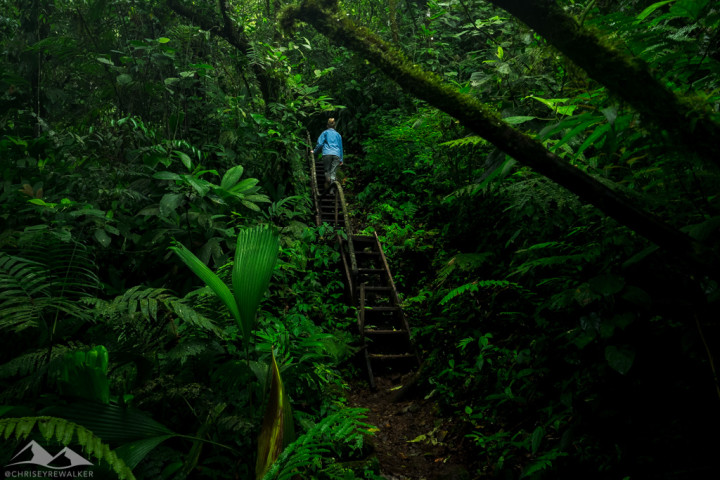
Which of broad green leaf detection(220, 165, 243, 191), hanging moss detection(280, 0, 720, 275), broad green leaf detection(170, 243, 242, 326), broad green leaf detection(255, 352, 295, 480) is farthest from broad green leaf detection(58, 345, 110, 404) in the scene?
broad green leaf detection(220, 165, 243, 191)

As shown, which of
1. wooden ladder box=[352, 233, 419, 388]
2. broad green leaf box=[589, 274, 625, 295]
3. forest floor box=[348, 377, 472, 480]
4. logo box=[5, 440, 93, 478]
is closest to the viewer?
logo box=[5, 440, 93, 478]

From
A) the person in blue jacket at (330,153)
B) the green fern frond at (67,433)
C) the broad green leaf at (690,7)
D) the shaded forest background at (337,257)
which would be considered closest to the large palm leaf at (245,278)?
the shaded forest background at (337,257)

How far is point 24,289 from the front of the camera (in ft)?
7.50

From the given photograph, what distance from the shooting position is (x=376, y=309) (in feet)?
19.3

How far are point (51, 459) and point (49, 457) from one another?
0.02 metres

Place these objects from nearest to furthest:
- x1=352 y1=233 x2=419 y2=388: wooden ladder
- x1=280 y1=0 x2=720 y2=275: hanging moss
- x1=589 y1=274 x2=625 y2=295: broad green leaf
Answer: x1=280 y1=0 x2=720 y2=275: hanging moss, x1=589 y1=274 x2=625 y2=295: broad green leaf, x1=352 y1=233 x2=419 y2=388: wooden ladder

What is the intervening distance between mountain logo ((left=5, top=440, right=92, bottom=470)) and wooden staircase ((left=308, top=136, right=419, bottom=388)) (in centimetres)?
373

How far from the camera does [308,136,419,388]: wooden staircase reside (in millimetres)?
5410

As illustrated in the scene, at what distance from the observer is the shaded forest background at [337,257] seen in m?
1.82

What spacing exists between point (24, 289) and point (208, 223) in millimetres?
2423

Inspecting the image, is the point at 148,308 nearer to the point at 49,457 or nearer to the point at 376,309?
the point at 49,457

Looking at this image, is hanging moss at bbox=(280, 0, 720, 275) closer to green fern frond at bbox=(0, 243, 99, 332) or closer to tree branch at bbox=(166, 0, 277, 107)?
green fern frond at bbox=(0, 243, 99, 332)

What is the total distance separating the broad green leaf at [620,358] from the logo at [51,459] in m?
2.60

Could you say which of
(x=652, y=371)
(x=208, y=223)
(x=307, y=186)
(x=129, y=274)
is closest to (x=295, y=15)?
(x=652, y=371)
